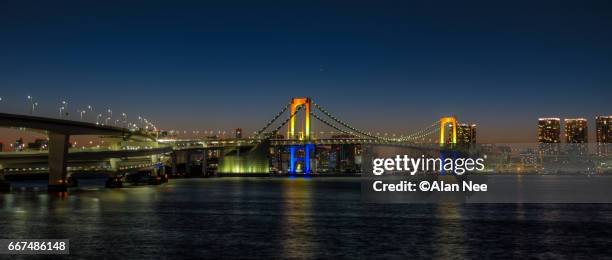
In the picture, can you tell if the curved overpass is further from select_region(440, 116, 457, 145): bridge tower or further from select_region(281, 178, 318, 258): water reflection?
select_region(440, 116, 457, 145): bridge tower

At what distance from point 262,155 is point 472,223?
10064 cm

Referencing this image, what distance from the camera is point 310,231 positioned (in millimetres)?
32031

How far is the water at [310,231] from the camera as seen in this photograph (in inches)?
1008

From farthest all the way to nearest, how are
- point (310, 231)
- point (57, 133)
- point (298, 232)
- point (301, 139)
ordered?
1. point (301, 139)
2. point (57, 133)
3. point (310, 231)
4. point (298, 232)

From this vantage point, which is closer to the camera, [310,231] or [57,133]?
[310,231]

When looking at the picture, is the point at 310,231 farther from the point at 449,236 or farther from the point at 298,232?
the point at 449,236

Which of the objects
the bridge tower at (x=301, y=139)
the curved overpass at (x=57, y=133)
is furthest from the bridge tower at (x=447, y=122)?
the curved overpass at (x=57, y=133)

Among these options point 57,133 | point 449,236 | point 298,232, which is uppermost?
point 57,133

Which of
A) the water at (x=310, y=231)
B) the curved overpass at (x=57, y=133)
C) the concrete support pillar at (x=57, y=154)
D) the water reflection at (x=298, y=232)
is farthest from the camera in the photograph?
the concrete support pillar at (x=57, y=154)

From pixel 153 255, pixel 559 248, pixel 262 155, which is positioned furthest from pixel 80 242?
pixel 262 155

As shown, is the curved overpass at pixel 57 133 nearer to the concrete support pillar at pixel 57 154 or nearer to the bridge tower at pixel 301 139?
the concrete support pillar at pixel 57 154

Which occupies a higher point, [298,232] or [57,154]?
[57,154]

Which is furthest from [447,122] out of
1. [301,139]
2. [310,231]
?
[310,231]

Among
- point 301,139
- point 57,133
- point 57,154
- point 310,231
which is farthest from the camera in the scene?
point 301,139
